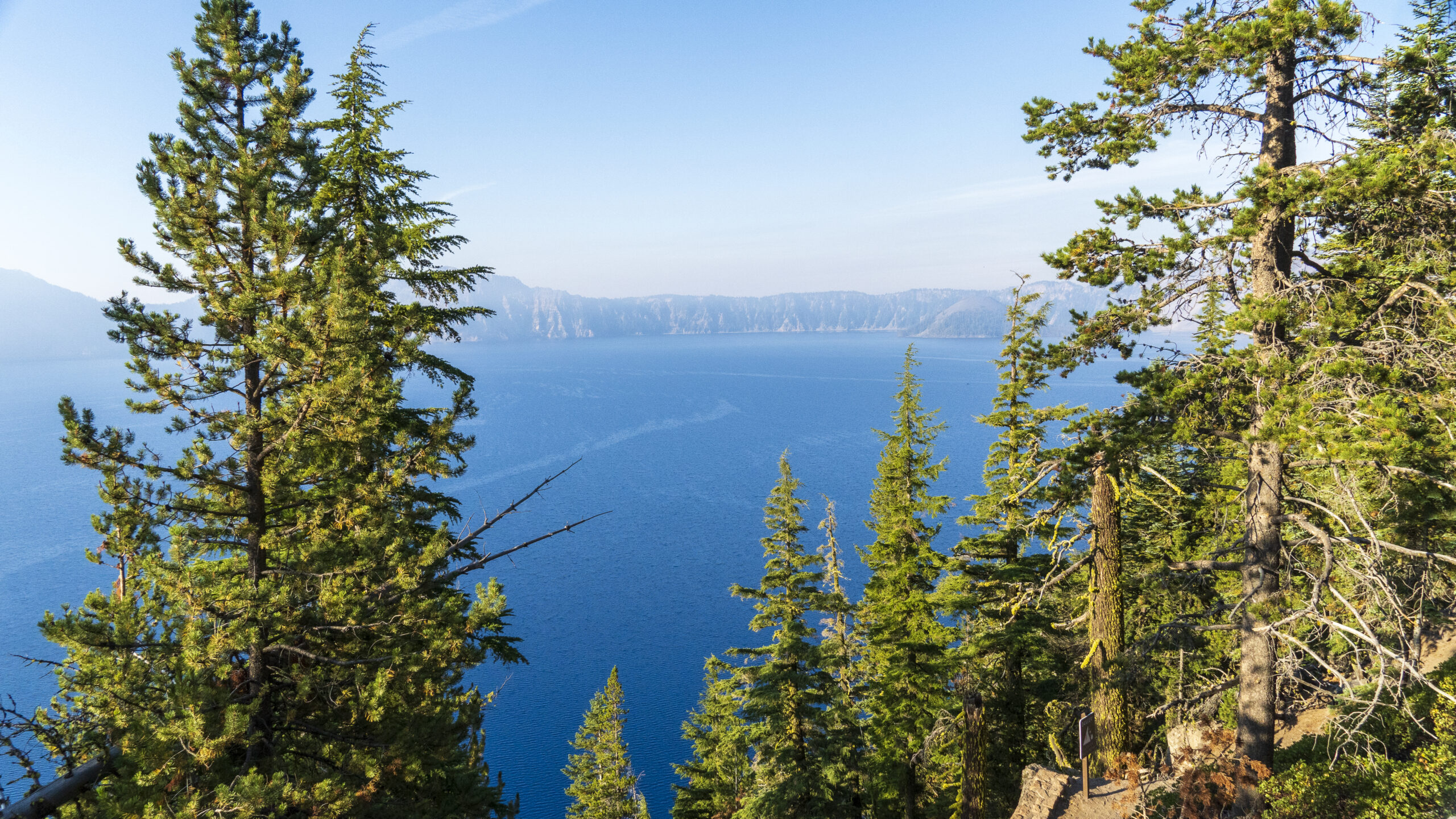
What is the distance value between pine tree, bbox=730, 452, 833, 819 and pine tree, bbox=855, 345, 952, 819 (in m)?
3.68

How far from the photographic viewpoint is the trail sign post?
1136cm

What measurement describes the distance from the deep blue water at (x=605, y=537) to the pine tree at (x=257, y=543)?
62.5 inches

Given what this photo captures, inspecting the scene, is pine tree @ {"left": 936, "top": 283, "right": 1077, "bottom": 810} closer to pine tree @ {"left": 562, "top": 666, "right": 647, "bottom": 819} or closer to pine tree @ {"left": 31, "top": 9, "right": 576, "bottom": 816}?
pine tree @ {"left": 31, "top": 9, "right": 576, "bottom": 816}

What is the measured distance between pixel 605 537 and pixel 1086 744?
65.7m

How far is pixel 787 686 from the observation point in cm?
1689

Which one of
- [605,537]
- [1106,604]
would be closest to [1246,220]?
[1106,604]

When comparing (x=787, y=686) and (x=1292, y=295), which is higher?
(x=1292, y=295)

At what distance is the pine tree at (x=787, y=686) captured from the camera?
1688 cm

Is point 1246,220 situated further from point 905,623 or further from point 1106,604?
point 905,623

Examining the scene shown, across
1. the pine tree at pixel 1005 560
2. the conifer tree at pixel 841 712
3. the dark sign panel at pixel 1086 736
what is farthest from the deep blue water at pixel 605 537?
Answer: the pine tree at pixel 1005 560

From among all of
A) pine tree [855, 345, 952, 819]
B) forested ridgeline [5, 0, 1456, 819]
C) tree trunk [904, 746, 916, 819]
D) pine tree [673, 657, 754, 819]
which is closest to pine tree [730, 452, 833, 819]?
tree trunk [904, 746, 916, 819]

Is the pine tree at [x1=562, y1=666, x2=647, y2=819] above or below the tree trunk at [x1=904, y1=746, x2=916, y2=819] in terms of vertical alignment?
below

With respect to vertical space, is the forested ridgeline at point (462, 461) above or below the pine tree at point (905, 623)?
above

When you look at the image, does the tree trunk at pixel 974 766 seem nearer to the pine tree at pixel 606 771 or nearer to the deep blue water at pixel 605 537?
the deep blue water at pixel 605 537
